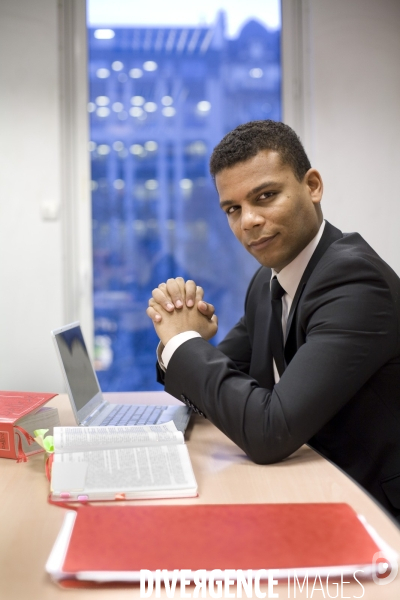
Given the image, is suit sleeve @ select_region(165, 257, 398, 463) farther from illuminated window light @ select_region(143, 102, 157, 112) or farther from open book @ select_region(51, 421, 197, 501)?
illuminated window light @ select_region(143, 102, 157, 112)

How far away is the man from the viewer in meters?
1.12

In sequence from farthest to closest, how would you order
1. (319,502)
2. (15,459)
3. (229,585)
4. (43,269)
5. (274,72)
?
(274,72)
(43,269)
(15,459)
(319,502)
(229,585)

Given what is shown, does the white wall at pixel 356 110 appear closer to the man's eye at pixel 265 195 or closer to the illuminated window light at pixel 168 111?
the illuminated window light at pixel 168 111

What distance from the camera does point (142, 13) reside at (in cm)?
304

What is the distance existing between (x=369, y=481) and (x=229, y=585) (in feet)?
2.09

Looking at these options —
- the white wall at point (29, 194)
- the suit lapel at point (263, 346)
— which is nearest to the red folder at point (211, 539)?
the suit lapel at point (263, 346)

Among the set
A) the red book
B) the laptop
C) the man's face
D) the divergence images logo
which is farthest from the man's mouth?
the divergence images logo

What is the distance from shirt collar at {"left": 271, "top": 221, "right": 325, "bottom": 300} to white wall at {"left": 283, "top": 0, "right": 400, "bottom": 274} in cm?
Answer: 162

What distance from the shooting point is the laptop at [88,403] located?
1.38 metres

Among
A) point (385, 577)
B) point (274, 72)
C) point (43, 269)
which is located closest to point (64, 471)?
point (385, 577)

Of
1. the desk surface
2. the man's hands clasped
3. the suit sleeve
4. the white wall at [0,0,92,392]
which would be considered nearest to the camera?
the desk surface

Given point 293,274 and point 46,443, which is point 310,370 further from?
point 46,443

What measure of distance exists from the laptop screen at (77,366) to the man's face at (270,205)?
0.52m

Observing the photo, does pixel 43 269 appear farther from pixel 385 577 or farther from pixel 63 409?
pixel 385 577
